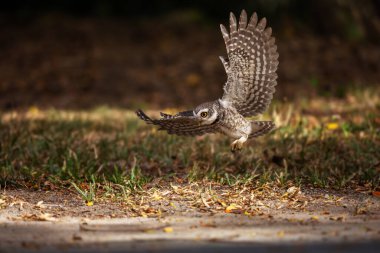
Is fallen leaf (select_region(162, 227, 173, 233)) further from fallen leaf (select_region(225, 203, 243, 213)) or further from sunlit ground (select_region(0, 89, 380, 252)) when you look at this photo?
fallen leaf (select_region(225, 203, 243, 213))

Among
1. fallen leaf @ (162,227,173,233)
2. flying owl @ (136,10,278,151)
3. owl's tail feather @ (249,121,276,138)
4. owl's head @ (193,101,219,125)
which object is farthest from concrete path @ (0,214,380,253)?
owl's tail feather @ (249,121,276,138)

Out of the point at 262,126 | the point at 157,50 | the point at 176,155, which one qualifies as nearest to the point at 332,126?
the point at 176,155

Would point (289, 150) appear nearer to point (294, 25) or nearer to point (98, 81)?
point (98, 81)

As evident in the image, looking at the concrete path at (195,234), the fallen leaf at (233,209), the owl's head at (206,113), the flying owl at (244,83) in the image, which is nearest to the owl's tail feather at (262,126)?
the flying owl at (244,83)

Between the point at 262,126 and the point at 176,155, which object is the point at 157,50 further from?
the point at 262,126

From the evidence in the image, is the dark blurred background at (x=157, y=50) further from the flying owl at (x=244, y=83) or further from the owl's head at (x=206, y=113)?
the owl's head at (x=206, y=113)

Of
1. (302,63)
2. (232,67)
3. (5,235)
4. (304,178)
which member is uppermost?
(302,63)

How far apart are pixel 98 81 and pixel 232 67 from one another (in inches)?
292

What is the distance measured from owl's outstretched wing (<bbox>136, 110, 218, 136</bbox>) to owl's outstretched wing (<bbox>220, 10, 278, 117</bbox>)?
33 centimetres

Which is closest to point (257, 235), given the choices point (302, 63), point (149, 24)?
point (302, 63)

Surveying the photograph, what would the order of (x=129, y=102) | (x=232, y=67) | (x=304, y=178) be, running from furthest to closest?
1. (x=129, y=102)
2. (x=304, y=178)
3. (x=232, y=67)

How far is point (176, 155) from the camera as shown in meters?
8.05

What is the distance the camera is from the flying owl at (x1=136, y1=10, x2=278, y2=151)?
6.52m

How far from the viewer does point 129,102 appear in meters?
12.2
